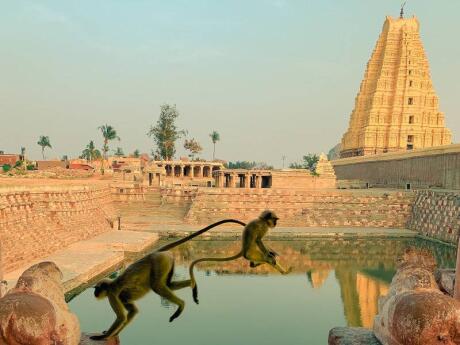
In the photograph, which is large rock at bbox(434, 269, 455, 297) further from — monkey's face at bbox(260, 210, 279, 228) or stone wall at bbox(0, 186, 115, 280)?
stone wall at bbox(0, 186, 115, 280)

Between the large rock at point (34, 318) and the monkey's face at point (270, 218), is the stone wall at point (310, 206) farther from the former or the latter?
the monkey's face at point (270, 218)

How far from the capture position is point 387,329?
18.8 feet

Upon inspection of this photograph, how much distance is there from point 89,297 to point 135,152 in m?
84.3

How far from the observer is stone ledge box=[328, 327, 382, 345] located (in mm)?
6496

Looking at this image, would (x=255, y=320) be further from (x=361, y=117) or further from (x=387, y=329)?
(x=361, y=117)

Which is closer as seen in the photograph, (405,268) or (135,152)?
(405,268)

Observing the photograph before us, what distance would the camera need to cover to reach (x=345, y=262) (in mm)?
23359

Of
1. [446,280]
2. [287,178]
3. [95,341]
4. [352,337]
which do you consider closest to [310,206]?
[287,178]

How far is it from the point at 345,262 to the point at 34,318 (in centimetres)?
2121

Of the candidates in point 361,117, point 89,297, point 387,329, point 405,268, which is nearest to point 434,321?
point 387,329

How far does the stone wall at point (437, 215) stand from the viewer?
2725 centimetres

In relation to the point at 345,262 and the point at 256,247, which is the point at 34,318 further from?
the point at 345,262

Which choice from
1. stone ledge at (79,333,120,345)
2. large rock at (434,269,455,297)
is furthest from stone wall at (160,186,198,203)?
stone ledge at (79,333,120,345)

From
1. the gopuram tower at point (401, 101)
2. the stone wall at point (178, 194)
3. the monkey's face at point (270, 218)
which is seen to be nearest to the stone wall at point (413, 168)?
the gopuram tower at point (401, 101)
